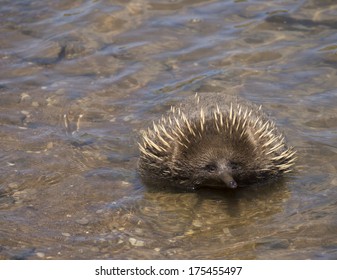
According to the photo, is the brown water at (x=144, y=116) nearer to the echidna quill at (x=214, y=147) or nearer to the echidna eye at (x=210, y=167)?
the echidna quill at (x=214, y=147)

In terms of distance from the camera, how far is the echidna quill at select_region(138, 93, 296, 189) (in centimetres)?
591

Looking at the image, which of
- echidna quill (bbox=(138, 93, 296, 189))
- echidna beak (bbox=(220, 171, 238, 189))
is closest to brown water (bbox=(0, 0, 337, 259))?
echidna quill (bbox=(138, 93, 296, 189))

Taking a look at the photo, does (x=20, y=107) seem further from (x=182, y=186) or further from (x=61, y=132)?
(x=182, y=186)

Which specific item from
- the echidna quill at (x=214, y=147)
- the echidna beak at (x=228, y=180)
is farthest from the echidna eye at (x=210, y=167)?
the echidna beak at (x=228, y=180)

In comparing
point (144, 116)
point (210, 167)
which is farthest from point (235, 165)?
point (144, 116)

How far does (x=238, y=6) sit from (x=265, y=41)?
1.30m

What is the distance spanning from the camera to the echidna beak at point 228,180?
18.9 feet

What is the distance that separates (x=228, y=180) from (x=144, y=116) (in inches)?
95.4

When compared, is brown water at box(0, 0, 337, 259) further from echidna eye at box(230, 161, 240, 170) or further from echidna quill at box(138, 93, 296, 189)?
echidna eye at box(230, 161, 240, 170)

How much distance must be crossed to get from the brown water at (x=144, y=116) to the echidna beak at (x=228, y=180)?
1.07 feet

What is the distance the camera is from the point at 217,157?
5.88 metres

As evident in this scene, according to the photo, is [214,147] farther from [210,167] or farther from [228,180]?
[228,180]
